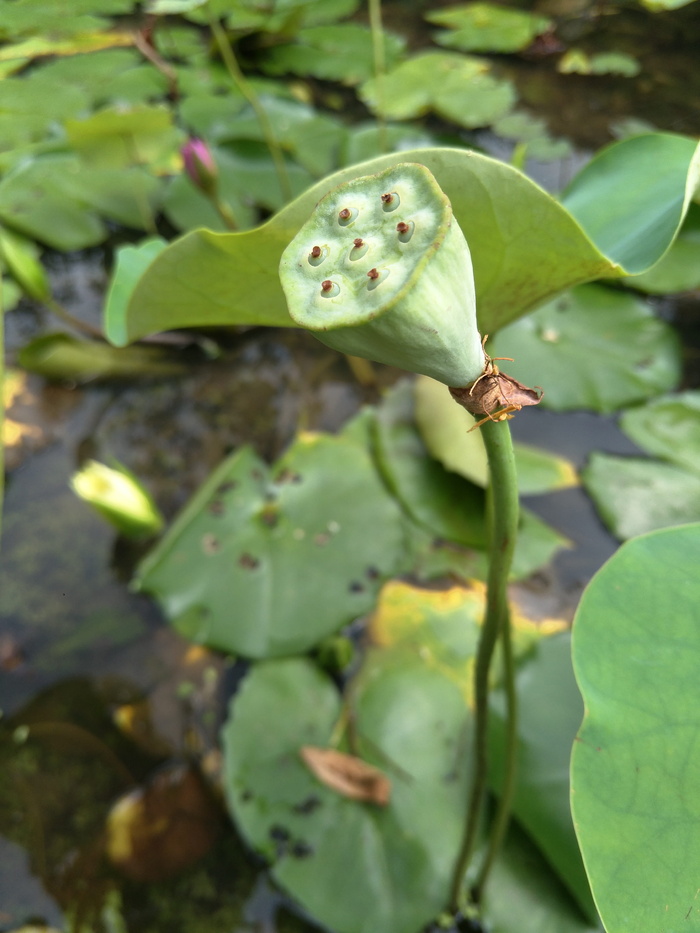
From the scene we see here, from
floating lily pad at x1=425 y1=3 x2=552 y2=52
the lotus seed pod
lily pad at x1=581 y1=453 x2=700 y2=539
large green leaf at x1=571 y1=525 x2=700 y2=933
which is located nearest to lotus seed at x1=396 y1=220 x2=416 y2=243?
the lotus seed pod

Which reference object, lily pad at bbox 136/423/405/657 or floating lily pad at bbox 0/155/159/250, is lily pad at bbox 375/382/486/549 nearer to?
lily pad at bbox 136/423/405/657

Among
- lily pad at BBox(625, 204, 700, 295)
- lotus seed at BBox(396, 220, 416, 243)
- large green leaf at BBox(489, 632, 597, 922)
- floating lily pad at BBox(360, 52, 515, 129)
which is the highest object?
lotus seed at BBox(396, 220, 416, 243)

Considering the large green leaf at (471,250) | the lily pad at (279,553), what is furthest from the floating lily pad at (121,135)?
the large green leaf at (471,250)

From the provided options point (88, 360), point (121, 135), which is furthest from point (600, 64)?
point (88, 360)

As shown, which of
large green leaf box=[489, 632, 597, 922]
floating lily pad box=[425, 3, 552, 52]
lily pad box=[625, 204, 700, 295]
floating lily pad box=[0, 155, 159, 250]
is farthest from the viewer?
floating lily pad box=[425, 3, 552, 52]

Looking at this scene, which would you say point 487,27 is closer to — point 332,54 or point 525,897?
point 332,54

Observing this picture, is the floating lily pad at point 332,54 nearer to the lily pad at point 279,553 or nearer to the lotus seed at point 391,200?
the lily pad at point 279,553

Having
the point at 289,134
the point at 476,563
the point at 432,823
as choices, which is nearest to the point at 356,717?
the point at 432,823
